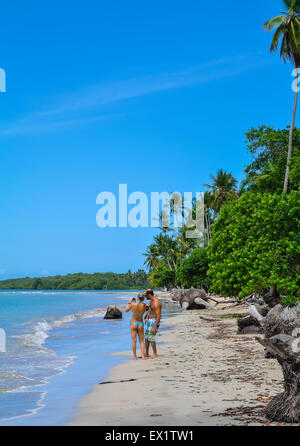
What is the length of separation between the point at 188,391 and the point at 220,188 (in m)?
49.0

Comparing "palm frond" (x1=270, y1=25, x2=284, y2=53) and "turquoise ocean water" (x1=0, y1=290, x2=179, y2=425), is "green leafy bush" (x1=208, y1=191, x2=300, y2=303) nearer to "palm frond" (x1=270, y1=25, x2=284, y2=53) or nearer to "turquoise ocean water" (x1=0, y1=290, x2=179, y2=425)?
"turquoise ocean water" (x1=0, y1=290, x2=179, y2=425)

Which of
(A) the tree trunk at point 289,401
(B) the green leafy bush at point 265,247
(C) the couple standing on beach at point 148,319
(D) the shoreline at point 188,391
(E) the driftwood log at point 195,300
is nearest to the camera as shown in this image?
(A) the tree trunk at point 289,401

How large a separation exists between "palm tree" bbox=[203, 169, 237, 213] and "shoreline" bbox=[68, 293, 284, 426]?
140ft

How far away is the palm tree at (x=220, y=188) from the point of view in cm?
5441

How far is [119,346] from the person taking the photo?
50.6ft

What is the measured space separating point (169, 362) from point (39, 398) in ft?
12.9

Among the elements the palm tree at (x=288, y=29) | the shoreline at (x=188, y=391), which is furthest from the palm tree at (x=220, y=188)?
the shoreline at (x=188, y=391)

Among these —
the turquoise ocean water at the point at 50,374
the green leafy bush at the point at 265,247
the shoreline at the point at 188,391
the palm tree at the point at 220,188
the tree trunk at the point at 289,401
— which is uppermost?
the palm tree at the point at 220,188

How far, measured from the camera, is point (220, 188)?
181 ft

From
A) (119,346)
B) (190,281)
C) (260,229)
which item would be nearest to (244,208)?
(260,229)

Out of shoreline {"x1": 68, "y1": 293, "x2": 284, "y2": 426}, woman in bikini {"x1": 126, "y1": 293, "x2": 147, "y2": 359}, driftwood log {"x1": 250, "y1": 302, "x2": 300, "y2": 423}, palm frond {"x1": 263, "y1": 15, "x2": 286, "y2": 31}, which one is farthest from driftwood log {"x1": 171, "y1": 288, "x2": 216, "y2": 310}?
driftwood log {"x1": 250, "y1": 302, "x2": 300, "y2": 423}

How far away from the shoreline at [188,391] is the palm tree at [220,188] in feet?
140

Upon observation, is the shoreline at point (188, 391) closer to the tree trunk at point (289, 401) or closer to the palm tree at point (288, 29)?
the tree trunk at point (289, 401)
